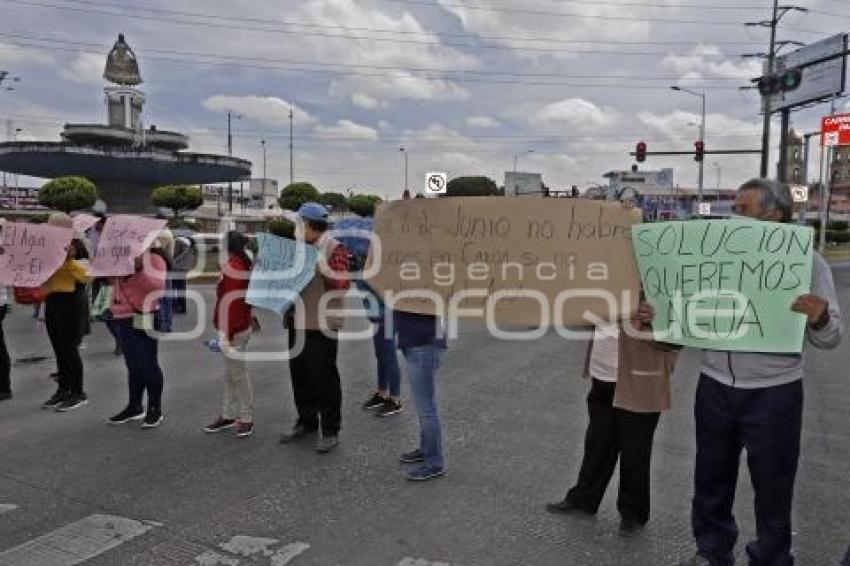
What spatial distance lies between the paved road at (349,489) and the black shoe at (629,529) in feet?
0.18

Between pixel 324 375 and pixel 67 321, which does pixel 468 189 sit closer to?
pixel 324 375

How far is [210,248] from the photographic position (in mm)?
26391

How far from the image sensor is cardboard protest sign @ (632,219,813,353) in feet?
9.54

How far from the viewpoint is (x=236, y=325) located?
5.48m

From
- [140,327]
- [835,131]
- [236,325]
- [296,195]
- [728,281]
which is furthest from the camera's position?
[835,131]

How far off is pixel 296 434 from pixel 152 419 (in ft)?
4.28

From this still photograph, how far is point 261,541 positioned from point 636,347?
2214 mm

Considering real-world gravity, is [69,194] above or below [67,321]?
above

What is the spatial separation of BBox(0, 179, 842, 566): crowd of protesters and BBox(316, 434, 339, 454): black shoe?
1cm

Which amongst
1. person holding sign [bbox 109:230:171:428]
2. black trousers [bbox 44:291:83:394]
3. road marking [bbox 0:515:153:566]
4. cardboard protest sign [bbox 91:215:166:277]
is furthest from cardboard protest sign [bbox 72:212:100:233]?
road marking [bbox 0:515:153:566]

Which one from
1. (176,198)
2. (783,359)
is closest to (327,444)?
(783,359)

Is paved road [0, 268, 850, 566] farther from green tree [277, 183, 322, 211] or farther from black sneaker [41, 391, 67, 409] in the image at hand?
green tree [277, 183, 322, 211]

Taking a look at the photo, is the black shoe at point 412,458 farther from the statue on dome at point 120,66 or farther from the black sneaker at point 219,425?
the statue on dome at point 120,66

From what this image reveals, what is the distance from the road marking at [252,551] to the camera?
3414 millimetres
